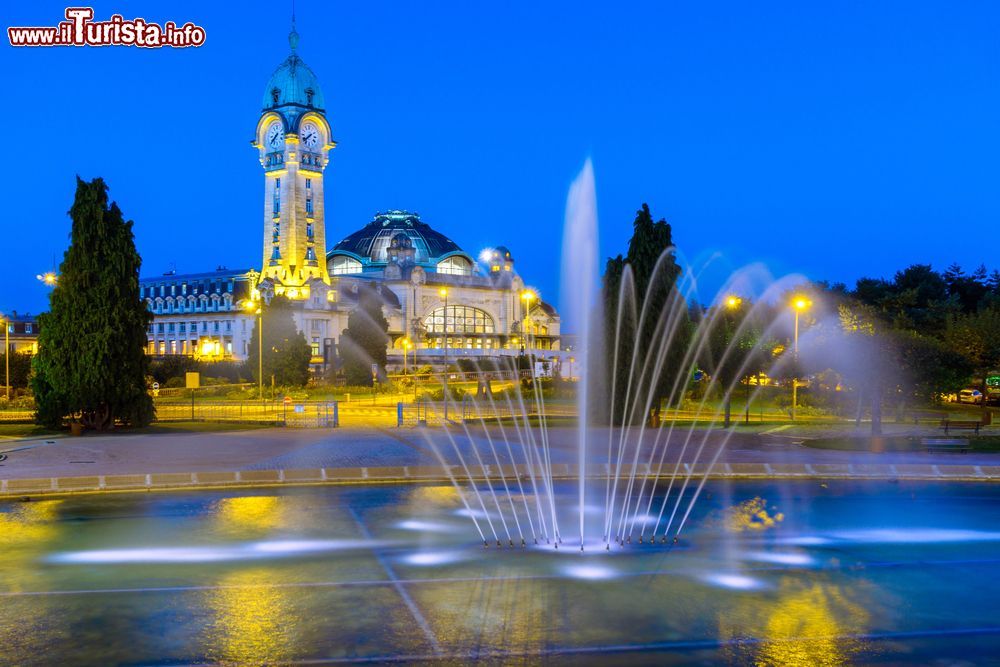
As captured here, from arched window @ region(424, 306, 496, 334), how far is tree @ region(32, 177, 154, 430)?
86.1 m

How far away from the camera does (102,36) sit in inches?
1299

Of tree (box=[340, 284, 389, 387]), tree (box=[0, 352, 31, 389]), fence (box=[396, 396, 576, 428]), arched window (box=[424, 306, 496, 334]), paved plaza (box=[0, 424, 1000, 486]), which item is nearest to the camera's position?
paved plaza (box=[0, 424, 1000, 486])

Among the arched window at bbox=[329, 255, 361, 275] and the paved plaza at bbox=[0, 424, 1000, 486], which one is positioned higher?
the arched window at bbox=[329, 255, 361, 275]

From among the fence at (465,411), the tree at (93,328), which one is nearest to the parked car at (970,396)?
the fence at (465,411)

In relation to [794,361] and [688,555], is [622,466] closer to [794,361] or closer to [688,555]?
[688,555]

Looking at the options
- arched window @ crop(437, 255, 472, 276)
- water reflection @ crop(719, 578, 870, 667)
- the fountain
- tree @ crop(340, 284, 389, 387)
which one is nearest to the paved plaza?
the fountain

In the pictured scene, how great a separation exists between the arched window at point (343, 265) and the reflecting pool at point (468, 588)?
360 feet

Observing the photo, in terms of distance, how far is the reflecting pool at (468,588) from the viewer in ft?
36.8

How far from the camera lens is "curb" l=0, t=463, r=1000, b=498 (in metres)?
22.5

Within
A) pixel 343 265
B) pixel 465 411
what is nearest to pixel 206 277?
pixel 343 265

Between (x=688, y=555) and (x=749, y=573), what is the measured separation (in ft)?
4.49

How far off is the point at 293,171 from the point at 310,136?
5347 millimetres

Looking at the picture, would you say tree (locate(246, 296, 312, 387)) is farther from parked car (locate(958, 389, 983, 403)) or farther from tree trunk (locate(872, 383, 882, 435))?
parked car (locate(958, 389, 983, 403))

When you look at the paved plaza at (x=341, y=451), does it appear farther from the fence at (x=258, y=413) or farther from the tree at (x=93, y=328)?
the fence at (x=258, y=413)
